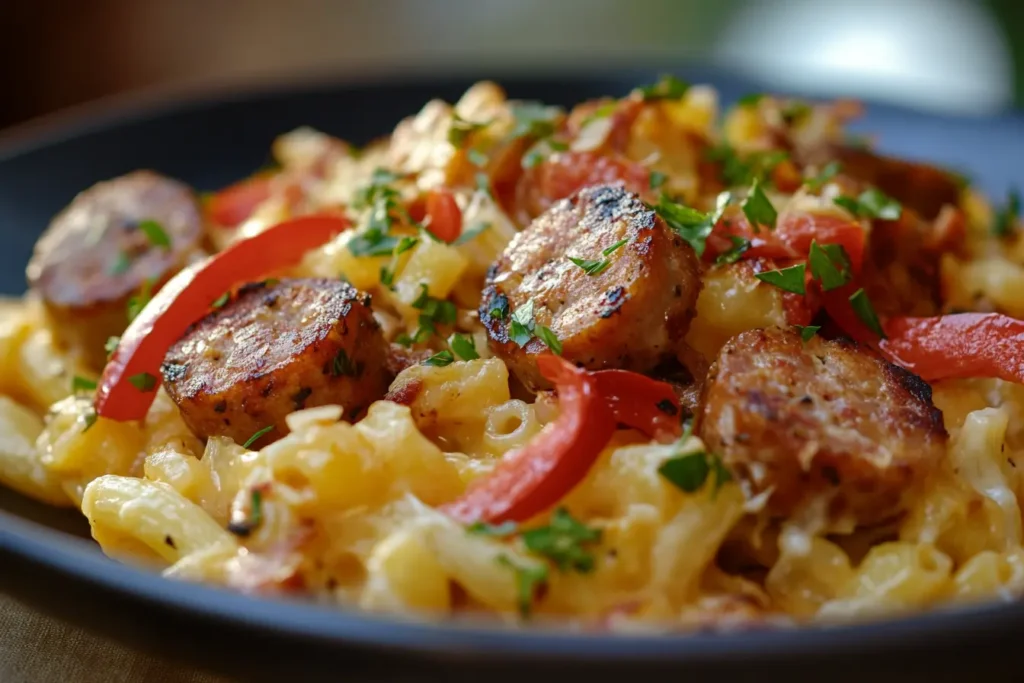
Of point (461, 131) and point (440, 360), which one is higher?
point (461, 131)

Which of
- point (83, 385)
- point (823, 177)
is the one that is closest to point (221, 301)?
point (83, 385)

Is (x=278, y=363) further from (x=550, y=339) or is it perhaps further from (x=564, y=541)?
(x=564, y=541)

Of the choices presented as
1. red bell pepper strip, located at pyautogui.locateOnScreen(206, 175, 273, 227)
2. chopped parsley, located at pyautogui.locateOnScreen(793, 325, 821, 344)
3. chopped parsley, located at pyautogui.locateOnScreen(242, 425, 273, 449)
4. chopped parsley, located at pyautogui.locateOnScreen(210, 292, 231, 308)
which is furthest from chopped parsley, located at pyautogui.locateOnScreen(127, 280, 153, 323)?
chopped parsley, located at pyautogui.locateOnScreen(793, 325, 821, 344)

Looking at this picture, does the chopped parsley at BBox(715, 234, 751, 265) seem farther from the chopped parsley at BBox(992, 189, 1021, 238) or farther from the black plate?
the chopped parsley at BBox(992, 189, 1021, 238)

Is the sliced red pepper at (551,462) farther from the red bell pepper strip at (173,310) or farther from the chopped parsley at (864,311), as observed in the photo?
the red bell pepper strip at (173,310)

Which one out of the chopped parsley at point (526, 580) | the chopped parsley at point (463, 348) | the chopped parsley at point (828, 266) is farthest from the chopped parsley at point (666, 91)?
the chopped parsley at point (526, 580)
